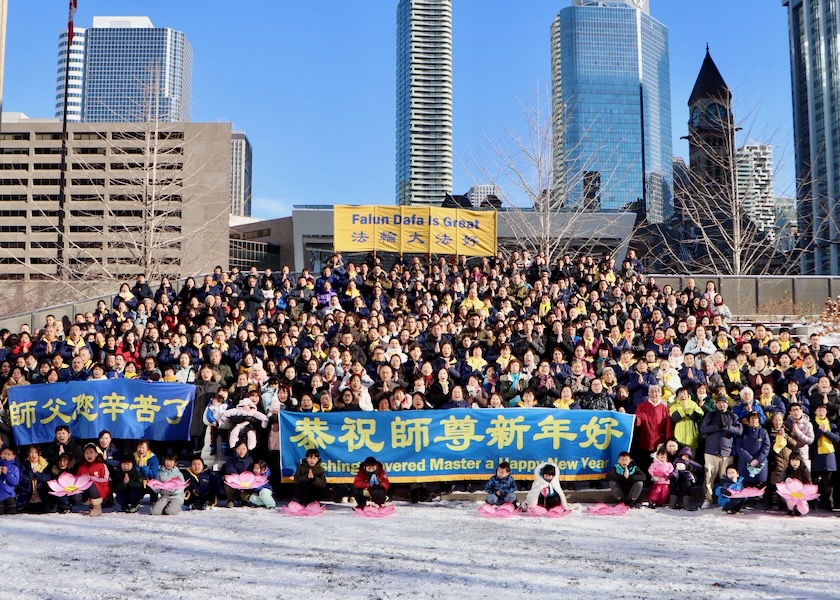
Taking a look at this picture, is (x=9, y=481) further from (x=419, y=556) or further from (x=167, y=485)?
(x=419, y=556)

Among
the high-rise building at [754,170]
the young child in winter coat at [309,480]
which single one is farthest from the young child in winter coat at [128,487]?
the high-rise building at [754,170]

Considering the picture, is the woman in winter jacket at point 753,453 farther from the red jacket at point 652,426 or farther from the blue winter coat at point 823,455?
the red jacket at point 652,426

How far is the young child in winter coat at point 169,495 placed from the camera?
9586 millimetres

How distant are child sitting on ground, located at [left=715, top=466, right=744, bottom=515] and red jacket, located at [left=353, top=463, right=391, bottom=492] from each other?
4.30m

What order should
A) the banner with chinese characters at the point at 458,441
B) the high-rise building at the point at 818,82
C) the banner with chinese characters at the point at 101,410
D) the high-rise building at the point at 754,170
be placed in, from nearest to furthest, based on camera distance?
the banner with chinese characters at the point at 458,441
the banner with chinese characters at the point at 101,410
the high-rise building at the point at 754,170
the high-rise building at the point at 818,82

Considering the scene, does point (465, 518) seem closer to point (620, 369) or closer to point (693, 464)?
point (693, 464)

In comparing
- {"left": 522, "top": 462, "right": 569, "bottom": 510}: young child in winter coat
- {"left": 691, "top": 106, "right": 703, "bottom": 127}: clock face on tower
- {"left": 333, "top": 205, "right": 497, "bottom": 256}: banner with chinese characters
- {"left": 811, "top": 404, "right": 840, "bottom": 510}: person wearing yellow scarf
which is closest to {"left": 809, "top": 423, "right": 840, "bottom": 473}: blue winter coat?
{"left": 811, "top": 404, "right": 840, "bottom": 510}: person wearing yellow scarf

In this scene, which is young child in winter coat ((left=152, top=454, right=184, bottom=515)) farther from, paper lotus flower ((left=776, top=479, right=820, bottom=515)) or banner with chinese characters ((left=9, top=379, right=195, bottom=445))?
paper lotus flower ((left=776, top=479, right=820, bottom=515))

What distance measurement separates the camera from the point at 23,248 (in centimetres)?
9094

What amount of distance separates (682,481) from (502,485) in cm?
237

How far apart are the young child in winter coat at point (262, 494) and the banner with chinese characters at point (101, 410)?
173 centimetres

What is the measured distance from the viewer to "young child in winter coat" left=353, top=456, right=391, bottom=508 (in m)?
9.65

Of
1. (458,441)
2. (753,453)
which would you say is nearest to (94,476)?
(458,441)

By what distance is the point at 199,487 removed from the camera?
9.88m
